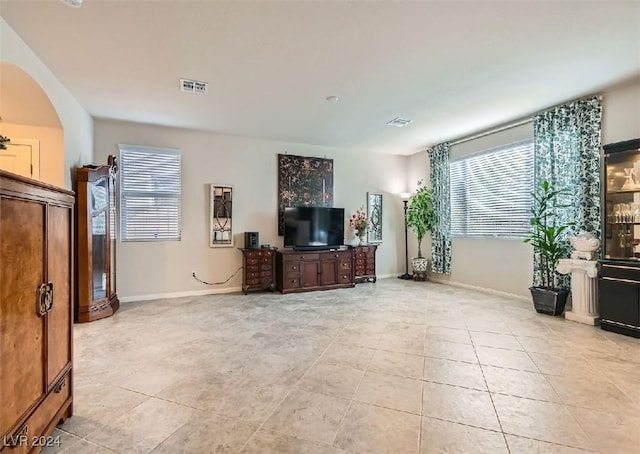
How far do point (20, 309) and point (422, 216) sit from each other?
6426 millimetres

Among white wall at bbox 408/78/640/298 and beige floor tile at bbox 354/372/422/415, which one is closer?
beige floor tile at bbox 354/372/422/415

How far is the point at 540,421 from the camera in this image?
1.96 metres

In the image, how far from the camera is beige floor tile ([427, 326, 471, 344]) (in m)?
3.41

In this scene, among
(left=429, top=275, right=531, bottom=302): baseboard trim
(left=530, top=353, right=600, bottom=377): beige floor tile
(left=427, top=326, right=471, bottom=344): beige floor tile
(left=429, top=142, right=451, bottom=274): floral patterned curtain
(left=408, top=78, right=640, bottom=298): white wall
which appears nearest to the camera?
(left=530, top=353, right=600, bottom=377): beige floor tile

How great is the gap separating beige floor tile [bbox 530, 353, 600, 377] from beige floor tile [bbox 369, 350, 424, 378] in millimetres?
996

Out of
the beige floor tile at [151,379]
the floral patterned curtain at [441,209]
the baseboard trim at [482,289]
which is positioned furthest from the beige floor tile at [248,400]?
the floral patterned curtain at [441,209]

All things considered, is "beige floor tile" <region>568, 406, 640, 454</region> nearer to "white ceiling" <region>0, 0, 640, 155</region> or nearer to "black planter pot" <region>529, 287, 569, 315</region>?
"black planter pot" <region>529, 287, 569, 315</region>

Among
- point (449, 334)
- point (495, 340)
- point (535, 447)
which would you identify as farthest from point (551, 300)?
point (535, 447)

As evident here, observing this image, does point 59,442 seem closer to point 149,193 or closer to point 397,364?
point 397,364

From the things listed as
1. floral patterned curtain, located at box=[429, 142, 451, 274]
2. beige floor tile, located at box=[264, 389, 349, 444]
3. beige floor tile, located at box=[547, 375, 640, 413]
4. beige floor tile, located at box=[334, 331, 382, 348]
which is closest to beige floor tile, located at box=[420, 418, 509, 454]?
beige floor tile, located at box=[264, 389, 349, 444]

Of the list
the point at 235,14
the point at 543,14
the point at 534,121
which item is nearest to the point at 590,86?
the point at 534,121

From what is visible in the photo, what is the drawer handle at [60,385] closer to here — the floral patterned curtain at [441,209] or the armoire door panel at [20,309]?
the armoire door panel at [20,309]

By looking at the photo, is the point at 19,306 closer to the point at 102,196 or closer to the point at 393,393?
the point at 393,393

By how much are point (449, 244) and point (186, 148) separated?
5.23 m
